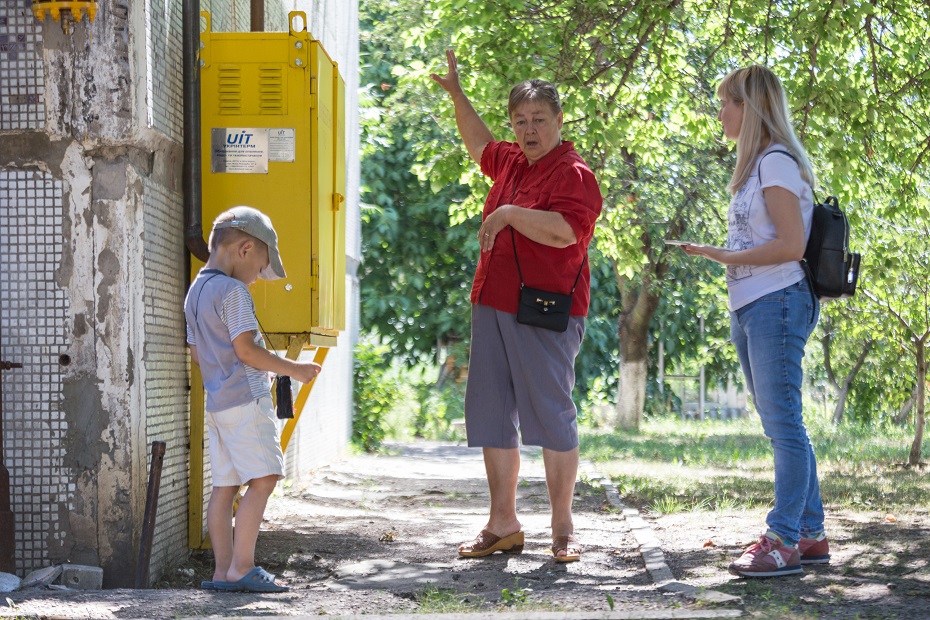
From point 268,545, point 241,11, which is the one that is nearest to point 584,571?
point 268,545

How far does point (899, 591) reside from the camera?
160 inches

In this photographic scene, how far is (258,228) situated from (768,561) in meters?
2.36

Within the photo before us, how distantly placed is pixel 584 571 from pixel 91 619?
212cm

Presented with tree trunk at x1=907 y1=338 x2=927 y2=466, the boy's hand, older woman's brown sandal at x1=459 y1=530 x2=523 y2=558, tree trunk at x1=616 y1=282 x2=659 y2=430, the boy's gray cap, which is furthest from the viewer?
tree trunk at x1=616 y1=282 x2=659 y2=430

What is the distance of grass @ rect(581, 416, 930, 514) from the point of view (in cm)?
711

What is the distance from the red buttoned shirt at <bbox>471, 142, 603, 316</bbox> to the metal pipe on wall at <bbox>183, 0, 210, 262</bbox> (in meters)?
1.30

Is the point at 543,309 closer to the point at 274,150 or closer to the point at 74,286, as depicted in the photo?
the point at 274,150

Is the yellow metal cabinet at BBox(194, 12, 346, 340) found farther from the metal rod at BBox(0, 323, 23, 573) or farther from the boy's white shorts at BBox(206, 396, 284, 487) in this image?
the metal rod at BBox(0, 323, 23, 573)

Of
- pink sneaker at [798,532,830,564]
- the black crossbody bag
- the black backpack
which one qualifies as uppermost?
the black backpack

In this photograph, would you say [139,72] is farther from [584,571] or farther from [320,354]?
[584,571]

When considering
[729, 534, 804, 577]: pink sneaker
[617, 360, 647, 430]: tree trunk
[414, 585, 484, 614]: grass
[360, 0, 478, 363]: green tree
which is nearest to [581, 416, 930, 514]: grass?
[617, 360, 647, 430]: tree trunk

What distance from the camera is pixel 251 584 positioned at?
422cm

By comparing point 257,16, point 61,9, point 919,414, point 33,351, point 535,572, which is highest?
point 257,16

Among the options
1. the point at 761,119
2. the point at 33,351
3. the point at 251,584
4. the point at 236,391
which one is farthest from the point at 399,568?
the point at 761,119
